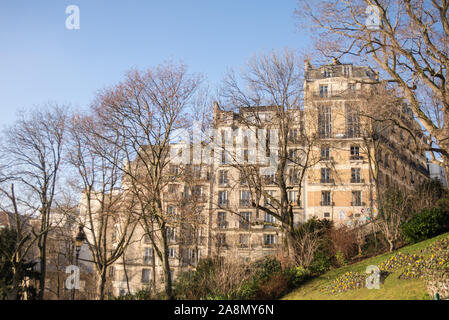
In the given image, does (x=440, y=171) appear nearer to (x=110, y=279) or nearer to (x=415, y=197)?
(x=415, y=197)

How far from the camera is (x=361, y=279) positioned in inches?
580

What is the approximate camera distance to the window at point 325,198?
134 feet

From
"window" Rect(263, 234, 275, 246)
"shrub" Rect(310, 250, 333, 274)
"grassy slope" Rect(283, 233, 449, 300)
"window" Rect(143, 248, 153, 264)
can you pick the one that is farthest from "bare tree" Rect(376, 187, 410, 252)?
"window" Rect(143, 248, 153, 264)

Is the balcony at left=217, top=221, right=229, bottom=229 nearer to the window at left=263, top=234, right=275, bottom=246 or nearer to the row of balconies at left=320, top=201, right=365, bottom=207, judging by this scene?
the window at left=263, top=234, right=275, bottom=246

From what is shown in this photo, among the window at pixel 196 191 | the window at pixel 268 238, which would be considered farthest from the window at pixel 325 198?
the window at pixel 196 191

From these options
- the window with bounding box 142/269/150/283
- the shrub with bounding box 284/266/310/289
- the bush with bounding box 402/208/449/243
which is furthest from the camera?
the window with bounding box 142/269/150/283

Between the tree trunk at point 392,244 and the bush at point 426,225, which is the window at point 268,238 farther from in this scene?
the bush at point 426,225

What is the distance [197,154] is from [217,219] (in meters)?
15.3

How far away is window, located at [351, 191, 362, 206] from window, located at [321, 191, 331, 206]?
243cm

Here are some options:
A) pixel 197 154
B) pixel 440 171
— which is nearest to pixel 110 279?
pixel 197 154

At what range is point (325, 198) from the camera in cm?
4103

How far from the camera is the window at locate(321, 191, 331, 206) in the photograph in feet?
134

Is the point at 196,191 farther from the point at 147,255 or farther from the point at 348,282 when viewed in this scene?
the point at 147,255

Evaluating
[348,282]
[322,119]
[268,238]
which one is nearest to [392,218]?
[348,282]
